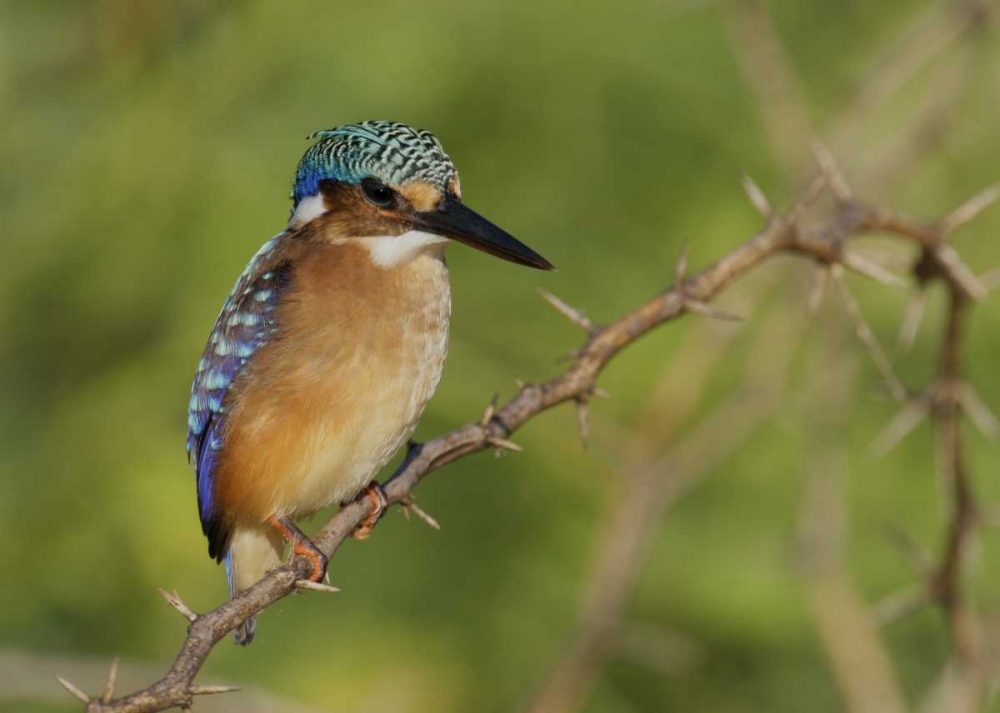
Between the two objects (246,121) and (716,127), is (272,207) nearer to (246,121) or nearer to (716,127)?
(246,121)

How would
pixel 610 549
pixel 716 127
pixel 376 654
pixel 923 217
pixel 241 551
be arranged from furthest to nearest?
pixel 716 127, pixel 923 217, pixel 376 654, pixel 610 549, pixel 241 551

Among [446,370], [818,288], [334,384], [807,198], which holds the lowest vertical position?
[334,384]

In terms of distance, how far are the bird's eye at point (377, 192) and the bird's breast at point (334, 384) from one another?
14 cm

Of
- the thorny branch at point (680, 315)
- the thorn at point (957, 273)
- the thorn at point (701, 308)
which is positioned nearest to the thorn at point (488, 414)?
the thorny branch at point (680, 315)

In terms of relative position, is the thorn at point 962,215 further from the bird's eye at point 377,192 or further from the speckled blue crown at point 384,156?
the bird's eye at point 377,192

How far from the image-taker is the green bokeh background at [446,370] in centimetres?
516

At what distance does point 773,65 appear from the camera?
453cm

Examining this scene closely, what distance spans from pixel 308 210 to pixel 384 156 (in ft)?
1.17

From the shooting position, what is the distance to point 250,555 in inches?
147

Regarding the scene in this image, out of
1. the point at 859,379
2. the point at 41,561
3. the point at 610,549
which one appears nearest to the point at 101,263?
the point at 41,561

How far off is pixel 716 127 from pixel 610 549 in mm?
2637

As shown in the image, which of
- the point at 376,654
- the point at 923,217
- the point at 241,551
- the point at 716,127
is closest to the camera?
the point at 241,551

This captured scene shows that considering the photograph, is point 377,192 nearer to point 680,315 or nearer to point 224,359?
point 224,359

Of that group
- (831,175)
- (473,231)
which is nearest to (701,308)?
(831,175)
